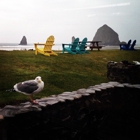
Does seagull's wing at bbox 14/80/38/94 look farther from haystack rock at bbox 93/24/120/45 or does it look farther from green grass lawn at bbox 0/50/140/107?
haystack rock at bbox 93/24/120/45

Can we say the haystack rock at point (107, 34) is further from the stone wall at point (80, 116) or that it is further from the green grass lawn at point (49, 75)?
the stone wall at point (80, 116)

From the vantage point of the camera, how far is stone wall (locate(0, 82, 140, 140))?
2.38m

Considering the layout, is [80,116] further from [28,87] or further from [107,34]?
[107,34]

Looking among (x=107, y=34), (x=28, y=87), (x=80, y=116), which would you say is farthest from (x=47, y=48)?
(x=107, y=34)

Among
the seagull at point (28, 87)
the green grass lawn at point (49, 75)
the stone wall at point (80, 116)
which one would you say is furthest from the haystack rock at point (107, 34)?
the seagull at point (28, 87)

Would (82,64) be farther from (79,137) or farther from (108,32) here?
(108,32)

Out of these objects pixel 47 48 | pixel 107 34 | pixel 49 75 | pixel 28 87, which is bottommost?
pixel 49 75

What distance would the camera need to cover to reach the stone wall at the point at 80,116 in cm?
238

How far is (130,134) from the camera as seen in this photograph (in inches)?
149

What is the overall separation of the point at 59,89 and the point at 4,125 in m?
2.81

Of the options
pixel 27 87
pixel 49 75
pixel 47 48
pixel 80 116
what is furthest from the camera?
pixel 47 48

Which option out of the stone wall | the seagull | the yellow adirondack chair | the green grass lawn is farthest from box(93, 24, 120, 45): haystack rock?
the seagull

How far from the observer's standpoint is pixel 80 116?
3152mm

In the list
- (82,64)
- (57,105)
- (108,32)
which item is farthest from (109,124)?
(108,32)
